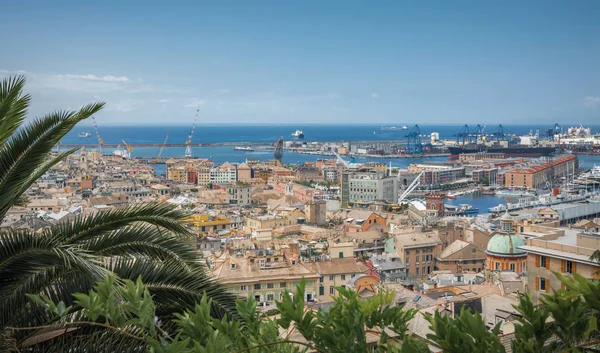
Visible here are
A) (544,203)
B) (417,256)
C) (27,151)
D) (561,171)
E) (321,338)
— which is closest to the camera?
(321,338)

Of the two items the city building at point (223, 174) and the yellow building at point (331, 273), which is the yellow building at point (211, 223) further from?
the city building at point (223, 174)

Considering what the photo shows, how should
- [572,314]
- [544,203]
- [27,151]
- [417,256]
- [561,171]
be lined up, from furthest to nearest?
[561,171] < [544,203] < [417,256] < [27,151] < [572,314]

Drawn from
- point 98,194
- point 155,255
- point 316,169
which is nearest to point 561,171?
point 316,169

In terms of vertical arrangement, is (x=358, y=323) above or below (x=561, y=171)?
above

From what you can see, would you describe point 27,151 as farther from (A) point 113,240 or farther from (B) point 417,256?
(B) point 417,256

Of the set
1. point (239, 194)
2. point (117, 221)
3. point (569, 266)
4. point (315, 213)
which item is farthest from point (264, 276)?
point (239, 194)

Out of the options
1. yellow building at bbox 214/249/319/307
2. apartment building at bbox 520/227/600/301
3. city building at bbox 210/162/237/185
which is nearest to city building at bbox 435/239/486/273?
yellow building at bbox 214/249/319/307

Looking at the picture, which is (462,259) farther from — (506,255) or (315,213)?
(315,213)

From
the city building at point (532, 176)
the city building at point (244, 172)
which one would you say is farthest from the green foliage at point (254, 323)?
the city building at point (532, 176)
